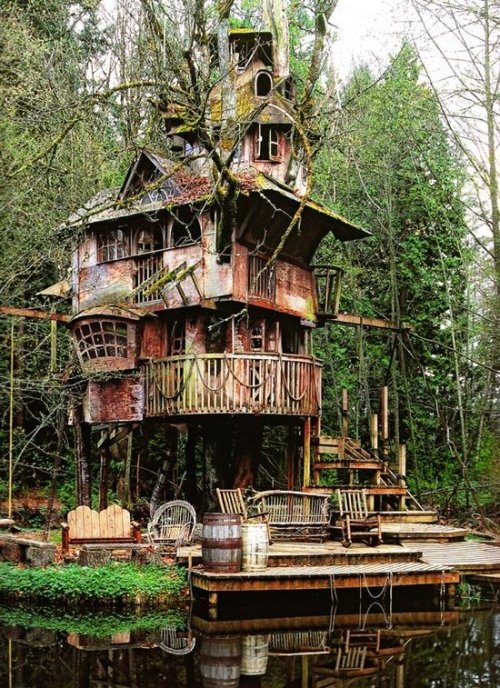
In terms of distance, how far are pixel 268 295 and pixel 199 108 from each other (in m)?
6.94

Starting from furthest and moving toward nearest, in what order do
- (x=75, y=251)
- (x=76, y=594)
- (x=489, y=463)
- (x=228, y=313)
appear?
(x=489, y=463) < (x=75, y=251) < (x=228, y=313) < (x=76, y=594)

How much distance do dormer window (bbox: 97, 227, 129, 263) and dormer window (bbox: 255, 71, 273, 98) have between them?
4.98 metres

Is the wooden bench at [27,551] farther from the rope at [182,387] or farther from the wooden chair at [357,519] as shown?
the wooden chair at [357,519]

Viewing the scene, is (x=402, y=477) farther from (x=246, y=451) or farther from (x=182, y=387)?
(x=182, y=387)

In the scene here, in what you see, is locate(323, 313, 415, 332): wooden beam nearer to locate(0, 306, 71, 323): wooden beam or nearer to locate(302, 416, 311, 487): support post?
locate(302, 416, 311, 487): support post

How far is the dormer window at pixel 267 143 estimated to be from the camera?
21844 millimetres

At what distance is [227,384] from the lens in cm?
1928

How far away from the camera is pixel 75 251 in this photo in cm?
2289

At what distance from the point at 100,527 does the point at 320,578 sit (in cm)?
454

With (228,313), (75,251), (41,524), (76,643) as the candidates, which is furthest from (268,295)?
(76,643)

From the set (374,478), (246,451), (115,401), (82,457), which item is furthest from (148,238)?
(374,478)

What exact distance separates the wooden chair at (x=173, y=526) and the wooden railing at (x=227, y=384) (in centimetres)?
241

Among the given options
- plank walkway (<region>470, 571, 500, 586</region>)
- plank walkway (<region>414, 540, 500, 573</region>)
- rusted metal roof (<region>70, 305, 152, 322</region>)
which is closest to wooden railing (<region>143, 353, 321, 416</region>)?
rusted metal roof (<region>70, 305, 152, 322</region>)

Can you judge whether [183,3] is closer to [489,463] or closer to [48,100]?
[48,100]
